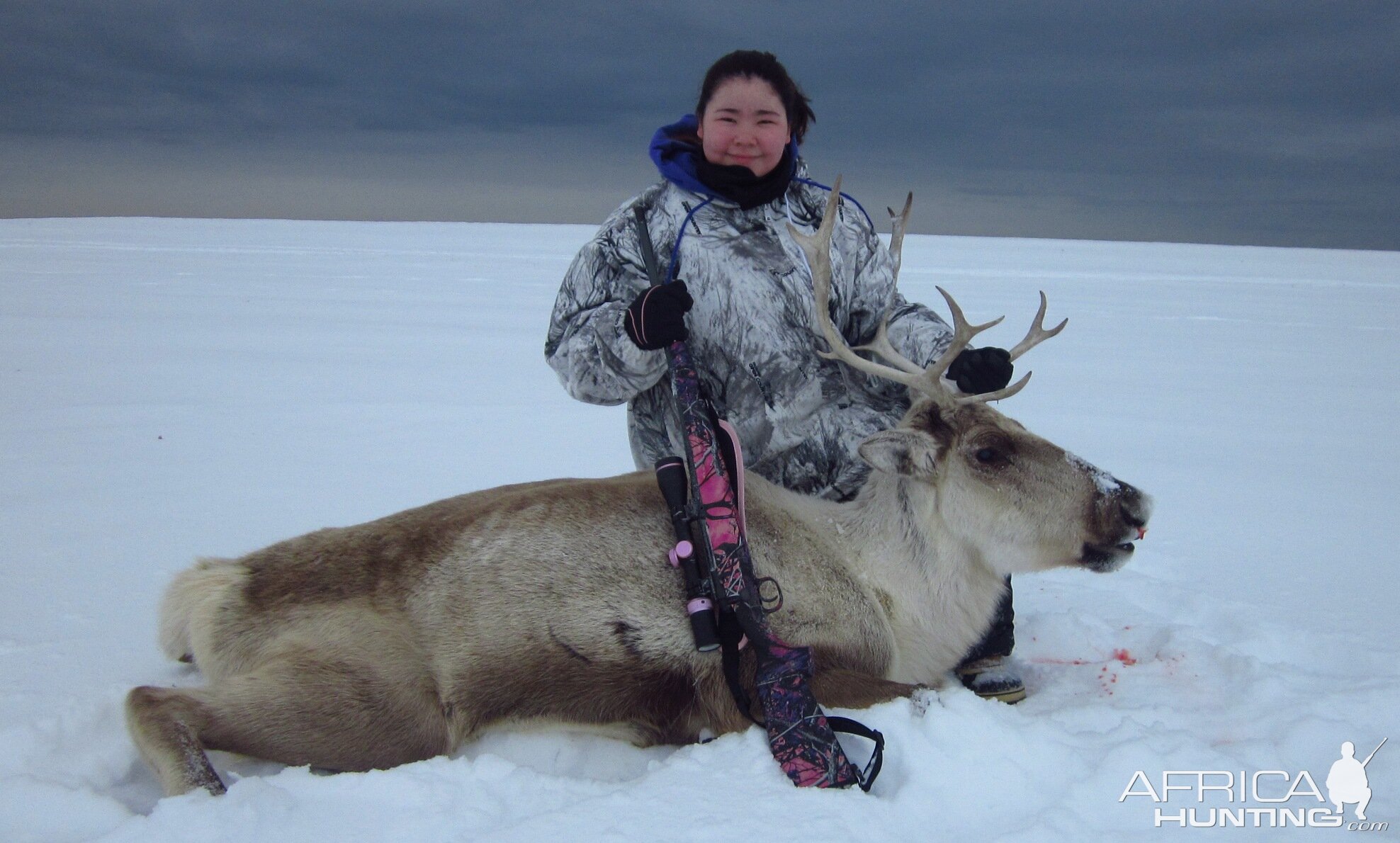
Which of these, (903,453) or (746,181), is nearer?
(903,453)

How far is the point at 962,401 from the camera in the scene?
12.2 ft

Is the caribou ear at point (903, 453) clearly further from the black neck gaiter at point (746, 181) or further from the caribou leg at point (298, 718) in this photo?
the caribou leg at point (298, 718)

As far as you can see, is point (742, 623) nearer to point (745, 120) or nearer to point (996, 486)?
point (996, 486)

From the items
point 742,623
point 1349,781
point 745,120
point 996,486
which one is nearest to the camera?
point 1349,781

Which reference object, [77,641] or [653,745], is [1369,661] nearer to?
[653,745]

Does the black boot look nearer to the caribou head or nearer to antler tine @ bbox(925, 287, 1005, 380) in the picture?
the caribou head

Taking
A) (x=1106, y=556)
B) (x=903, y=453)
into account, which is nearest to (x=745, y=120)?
(x=903, y=453)

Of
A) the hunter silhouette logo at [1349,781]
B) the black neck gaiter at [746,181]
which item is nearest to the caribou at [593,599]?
the black neck gaiter at [746,181]

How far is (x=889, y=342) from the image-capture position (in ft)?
13.8

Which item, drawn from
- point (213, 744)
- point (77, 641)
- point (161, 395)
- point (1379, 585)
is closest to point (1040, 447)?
point (1379, 585)

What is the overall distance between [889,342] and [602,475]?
2914mm

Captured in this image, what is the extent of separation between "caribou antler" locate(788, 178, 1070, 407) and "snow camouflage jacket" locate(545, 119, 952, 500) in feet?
0.56

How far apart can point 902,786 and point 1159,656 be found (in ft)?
5.49

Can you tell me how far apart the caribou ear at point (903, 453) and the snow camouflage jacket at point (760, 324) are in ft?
1.90
